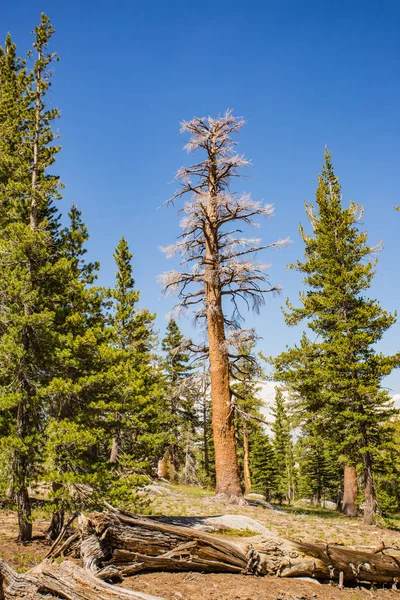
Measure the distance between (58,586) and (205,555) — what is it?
2396 mm

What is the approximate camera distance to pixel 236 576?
6.26 m

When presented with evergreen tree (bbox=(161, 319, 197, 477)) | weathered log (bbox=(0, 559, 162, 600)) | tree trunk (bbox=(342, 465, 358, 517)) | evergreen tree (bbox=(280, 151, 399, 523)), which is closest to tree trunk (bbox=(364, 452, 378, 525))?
evergreen tree (bbox=(280, 151, 399, 523))

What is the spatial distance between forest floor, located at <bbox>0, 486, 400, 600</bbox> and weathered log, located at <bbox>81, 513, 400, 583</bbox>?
19 centimetres

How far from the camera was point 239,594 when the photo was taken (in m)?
5.39

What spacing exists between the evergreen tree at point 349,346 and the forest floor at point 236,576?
3.10 meters

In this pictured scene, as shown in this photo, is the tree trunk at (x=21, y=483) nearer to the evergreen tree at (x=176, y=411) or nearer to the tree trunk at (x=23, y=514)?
the tree trunk at (x=23, y=514)

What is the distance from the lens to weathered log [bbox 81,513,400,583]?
19.8 ft

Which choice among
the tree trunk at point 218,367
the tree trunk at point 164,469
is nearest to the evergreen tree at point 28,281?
the tree trunk at point 218,367

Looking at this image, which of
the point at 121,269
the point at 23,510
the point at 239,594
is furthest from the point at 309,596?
the point at 121,269

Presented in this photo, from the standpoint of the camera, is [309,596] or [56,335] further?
[56,335]

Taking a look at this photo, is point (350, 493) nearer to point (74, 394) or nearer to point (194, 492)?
point (194, 492)

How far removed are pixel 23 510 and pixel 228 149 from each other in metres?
14.8

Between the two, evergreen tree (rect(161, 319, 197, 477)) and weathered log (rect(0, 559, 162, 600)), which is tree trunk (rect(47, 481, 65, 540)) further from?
evergreen tree (rect(161, 319, 197, 477))

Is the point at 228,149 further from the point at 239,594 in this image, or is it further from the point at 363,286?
the point at 239,594
